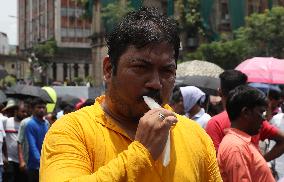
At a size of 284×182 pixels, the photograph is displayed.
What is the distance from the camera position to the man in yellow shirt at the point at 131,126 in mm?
1844

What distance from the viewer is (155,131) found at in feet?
6.01

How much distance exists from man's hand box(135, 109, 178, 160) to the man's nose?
129 mm

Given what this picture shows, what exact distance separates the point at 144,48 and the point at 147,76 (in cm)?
9

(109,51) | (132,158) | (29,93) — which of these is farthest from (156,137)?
(29,93)

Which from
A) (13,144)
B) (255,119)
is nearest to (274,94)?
(13,144)

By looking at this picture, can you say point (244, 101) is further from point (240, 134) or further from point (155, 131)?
point (155, 131)

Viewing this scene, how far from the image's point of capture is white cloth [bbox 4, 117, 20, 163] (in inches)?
366

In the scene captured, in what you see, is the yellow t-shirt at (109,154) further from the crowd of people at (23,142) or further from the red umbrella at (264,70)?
the red umbrella at (264,70)

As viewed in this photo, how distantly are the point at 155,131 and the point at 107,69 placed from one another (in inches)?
15.2

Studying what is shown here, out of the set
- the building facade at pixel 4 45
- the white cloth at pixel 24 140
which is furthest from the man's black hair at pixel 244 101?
the building facade at pixel 4 45

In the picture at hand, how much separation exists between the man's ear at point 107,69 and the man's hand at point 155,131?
318 millimetres

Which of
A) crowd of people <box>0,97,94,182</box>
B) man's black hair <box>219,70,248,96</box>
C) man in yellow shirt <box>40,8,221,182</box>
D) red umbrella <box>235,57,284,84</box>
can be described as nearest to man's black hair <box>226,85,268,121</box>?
man's black hair <box>219,70,248,96</box>

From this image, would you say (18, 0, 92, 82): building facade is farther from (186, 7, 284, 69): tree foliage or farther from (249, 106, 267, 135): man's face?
(249, 106, 267, 135): man's face

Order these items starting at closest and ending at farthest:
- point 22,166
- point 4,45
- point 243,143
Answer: point 243,143
point 22,166
point 4,45
